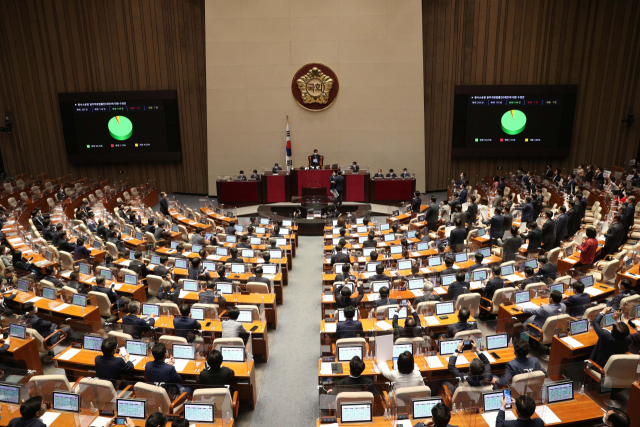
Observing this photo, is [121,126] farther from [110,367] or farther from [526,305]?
[526,305]

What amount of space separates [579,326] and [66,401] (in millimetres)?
6924

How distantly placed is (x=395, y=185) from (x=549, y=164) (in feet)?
25.5

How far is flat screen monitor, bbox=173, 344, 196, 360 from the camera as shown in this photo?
636 cm

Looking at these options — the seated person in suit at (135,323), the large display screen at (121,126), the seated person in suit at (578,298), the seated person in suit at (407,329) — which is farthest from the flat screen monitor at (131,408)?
the large display screen at (121,126)

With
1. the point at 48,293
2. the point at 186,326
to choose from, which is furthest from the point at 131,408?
the point at 48,293

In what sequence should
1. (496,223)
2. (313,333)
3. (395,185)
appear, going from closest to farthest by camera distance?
(313,333), (496,223), (395,185)

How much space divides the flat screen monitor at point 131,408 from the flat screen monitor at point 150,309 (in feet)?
8.36

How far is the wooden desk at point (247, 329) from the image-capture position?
7145 millimetres

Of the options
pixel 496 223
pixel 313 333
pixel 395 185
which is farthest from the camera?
pixel 395 185

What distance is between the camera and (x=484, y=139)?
20031 millimetres

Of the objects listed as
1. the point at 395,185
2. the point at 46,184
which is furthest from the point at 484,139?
the point at 46,184

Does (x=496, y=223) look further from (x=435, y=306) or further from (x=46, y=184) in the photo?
(x=46, y=184)

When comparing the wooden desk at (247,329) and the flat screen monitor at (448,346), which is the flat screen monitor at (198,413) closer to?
the wooden desk at (247,329)

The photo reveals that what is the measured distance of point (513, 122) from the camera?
19766 millimetres
